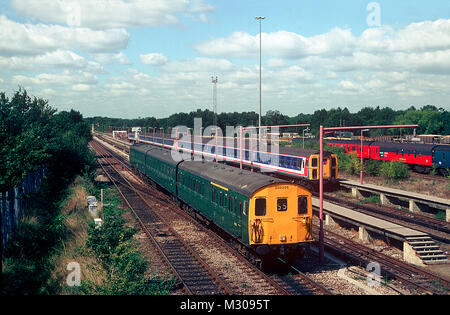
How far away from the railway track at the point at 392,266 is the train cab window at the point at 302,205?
11.8 ft

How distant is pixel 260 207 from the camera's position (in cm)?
1484

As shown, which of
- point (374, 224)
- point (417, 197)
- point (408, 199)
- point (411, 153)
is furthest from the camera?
point (411, 153)

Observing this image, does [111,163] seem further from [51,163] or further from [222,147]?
[51,163]

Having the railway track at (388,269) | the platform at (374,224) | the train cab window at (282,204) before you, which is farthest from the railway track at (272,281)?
the platform at (374,224)

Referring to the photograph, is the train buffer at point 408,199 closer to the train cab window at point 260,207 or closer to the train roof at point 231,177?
the train roof at point 231,177

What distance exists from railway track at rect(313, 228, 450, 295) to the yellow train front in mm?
3414

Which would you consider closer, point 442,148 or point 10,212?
point 10,212

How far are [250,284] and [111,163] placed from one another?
5098 centimetres

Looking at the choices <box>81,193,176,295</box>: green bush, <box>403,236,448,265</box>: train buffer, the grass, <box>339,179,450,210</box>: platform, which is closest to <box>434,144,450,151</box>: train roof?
<box>339,179,450,210</box>: platform

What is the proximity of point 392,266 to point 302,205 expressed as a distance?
15.9ft

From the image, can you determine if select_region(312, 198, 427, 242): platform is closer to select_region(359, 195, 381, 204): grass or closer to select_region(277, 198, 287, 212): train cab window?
select_region(359, 195, 381, 204): grass

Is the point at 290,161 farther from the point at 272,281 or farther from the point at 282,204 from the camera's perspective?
the point at 272,281

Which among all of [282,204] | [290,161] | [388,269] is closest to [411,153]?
[290,161]

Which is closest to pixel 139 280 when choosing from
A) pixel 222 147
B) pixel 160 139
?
pixel 222 147
